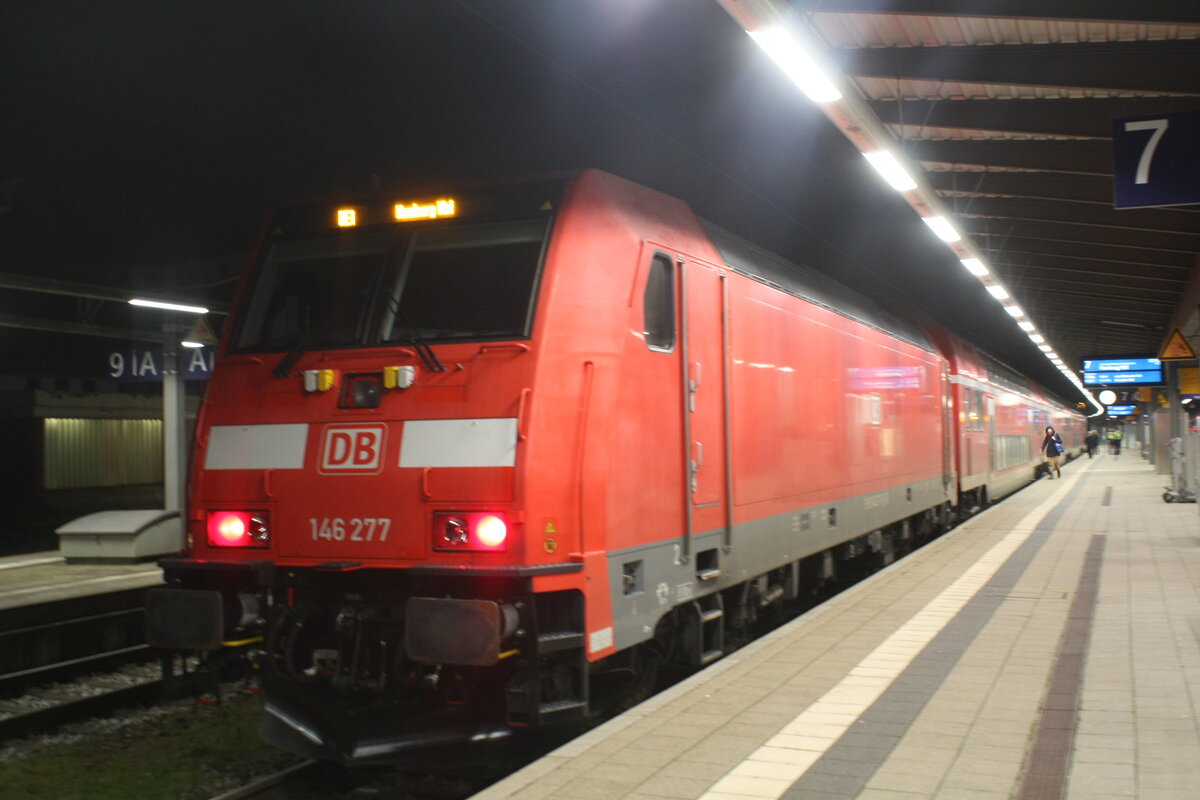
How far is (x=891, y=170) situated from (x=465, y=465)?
679 centimetres

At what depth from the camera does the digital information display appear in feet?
86.6

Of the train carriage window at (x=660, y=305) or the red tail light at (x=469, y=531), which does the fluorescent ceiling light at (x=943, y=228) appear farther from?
the red tail light at (x=469, y=531)

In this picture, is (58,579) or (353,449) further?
(58,579)

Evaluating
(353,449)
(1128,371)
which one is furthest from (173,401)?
(1128,371)

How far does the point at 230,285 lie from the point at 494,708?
1502 centimetres

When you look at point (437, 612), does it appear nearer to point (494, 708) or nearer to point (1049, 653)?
point (494, 708)

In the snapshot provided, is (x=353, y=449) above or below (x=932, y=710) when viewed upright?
above

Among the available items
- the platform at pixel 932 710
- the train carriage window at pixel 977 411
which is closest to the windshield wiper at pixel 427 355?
the platform at pixel 932 710

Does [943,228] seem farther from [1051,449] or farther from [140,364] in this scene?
[1051,449]

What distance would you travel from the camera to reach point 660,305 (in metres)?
6.68

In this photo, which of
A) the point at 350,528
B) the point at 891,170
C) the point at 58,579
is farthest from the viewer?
the point at 58,579

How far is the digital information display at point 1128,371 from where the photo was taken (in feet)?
86.6

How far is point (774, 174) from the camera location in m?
16.1

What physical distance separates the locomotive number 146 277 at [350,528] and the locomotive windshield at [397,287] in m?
1.02
